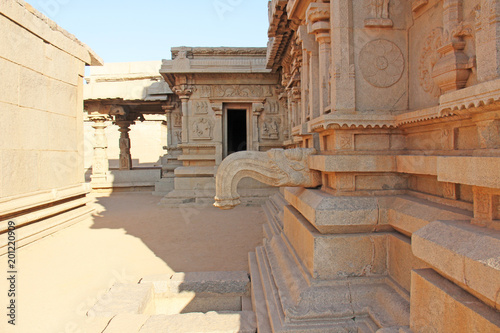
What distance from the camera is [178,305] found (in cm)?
343

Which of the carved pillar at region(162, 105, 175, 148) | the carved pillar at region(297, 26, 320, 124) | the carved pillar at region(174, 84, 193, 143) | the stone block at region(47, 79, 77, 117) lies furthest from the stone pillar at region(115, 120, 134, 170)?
the carved pillar at region(297, 26, 320, 124)

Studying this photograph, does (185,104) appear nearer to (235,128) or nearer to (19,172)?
(235,128)

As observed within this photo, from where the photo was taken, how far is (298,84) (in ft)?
18.4

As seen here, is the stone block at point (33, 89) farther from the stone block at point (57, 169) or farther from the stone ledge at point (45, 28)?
the stone block at point (57, 169)

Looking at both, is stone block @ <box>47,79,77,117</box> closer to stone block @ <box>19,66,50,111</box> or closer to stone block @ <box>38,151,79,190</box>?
stone block @ <box>19,66,50,111</box>

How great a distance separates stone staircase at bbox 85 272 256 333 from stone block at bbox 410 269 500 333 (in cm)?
143

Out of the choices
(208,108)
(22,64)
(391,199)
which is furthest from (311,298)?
(208,108)

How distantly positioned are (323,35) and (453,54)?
3.58ft

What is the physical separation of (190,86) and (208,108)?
2.93 ft

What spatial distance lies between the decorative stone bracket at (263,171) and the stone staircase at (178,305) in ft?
3.36

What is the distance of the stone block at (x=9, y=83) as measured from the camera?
446cm

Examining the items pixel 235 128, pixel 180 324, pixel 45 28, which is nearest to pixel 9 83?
pixel 45 28

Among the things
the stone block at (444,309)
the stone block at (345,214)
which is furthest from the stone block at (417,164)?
the stone block at (444,309)

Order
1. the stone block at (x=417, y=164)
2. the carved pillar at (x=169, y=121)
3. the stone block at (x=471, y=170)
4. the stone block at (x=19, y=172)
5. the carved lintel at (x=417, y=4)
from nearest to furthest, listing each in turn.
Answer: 1. the stone block at (x=471, y=170)
2. the stone block at (x=417, y=164)
3. the carved lintel at (x=417, y=4)
4. the stone block at (x=19, y=172)
5. the carved pillar at (x=169, y=121)
